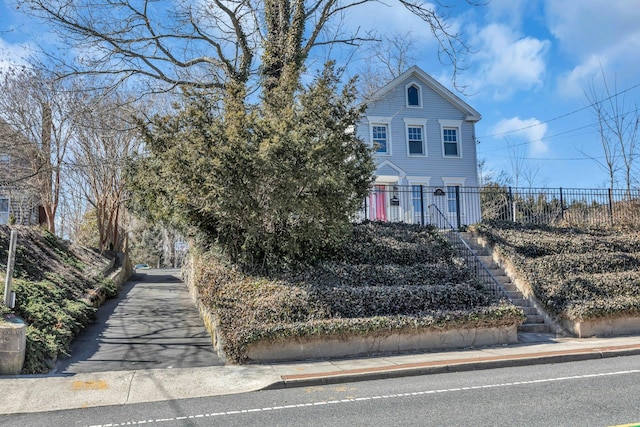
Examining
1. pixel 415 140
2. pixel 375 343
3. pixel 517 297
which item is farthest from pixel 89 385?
pixel 415 140

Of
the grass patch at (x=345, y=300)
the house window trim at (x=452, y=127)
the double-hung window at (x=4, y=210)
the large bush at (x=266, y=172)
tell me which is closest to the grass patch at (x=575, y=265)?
the grass patch at (x=345, y=300)

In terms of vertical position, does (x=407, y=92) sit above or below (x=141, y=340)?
above

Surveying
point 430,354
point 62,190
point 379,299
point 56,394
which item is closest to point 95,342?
point 56,394

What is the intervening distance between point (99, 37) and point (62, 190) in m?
12.2

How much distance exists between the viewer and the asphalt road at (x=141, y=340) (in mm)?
8633

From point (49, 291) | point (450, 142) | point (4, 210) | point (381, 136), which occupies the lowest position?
point (49, 291)

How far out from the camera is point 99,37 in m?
13.8

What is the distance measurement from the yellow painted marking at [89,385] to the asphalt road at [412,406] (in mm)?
952

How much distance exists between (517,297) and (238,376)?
8.20 m

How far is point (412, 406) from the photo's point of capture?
6.18 m

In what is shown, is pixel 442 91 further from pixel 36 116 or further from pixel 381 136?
pixel 36 116

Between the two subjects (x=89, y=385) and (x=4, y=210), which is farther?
(x=4, y=210)

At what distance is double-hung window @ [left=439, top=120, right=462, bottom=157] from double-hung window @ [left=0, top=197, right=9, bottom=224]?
74.2ft

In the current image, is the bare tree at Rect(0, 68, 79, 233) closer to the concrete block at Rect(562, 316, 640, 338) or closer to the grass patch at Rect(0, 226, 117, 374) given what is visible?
the grass patch at Rect(0, 226, 117, 374)
